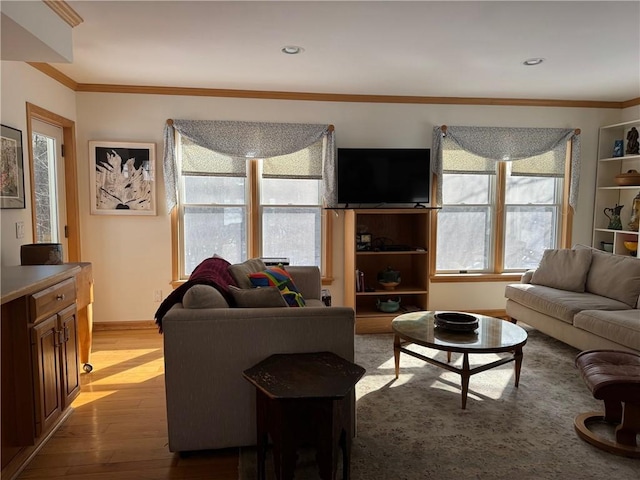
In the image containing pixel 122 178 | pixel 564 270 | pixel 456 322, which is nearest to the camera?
→ pixel 456 322

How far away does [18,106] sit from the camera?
128 inches

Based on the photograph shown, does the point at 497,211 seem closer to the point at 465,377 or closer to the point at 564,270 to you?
the point at 564,270

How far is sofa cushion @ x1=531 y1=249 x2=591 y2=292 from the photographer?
4262 millimetres

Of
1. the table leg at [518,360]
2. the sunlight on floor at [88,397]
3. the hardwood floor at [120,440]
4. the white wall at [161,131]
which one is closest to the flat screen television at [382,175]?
the white wall at [161,131]

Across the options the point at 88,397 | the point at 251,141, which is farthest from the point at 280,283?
the point at 251,141

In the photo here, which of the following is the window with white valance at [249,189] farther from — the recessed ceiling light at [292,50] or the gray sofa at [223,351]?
the gray sofa at [223,351]

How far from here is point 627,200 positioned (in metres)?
5.09

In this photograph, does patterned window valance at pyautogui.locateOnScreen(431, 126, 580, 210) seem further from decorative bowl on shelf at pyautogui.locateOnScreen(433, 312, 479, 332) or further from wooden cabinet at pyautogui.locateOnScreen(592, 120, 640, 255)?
decorative bowl on shelf at pyautogui.locateOnScreen(433, 312, 479, 332)

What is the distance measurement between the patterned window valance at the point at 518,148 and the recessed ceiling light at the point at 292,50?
209cm

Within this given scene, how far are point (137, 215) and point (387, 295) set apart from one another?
2761mm

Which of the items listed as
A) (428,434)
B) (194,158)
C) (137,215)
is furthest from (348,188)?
(428,434)

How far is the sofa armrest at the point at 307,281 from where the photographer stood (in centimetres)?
378

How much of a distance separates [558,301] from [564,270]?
599mm

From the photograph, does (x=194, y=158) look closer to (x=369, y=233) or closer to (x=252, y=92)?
(x=252, y=92)
